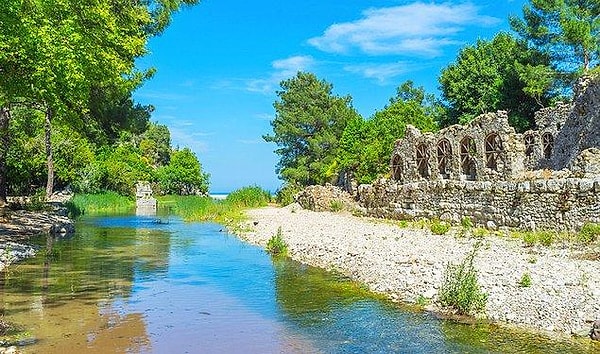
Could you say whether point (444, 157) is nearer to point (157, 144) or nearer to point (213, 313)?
point (213, 313)

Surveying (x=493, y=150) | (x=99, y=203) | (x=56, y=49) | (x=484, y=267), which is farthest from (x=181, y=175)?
(x=484, y=267)

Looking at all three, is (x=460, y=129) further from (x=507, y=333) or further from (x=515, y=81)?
(x=507, y=333)

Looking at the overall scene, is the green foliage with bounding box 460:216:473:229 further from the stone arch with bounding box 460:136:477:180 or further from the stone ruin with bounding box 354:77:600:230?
the stone arch with bounding box 460:136:477:180

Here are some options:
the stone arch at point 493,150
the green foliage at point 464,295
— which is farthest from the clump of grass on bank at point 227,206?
the green foliage at point 464,295

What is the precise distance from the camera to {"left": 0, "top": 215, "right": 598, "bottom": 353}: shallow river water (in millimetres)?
8070

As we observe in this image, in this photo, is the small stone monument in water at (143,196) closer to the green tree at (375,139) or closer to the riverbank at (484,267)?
the green tree at (375,139)

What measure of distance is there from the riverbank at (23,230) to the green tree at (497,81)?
28.8 meters

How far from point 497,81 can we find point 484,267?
32.8 m

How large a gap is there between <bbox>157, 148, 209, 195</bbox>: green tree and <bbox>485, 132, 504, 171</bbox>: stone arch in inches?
1747

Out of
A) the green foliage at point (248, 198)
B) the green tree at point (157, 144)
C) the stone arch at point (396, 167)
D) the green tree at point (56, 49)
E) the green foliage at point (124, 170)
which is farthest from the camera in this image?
the green tree at point (157, 144)

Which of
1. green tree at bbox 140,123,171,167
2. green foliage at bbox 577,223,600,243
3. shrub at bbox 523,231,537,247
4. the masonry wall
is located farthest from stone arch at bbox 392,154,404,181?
green tree at bbox 140,123,171,167

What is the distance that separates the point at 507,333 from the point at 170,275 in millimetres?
8471

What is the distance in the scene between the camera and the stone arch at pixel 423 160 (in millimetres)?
32094

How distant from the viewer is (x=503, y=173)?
88.6 ft
